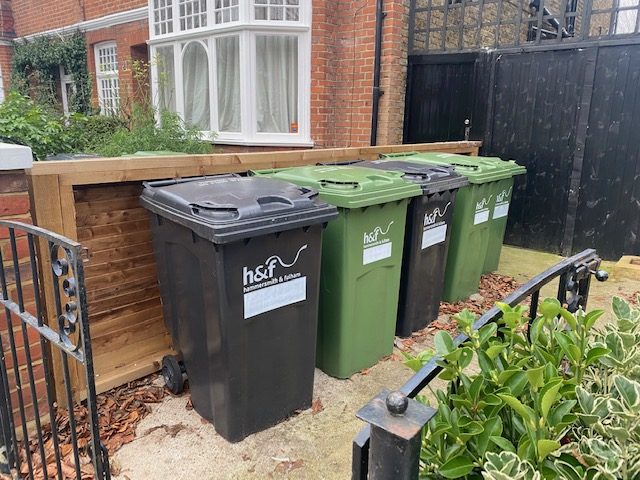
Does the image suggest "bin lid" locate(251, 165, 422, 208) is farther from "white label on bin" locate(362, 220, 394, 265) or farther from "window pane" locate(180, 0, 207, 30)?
"window pane" locate(180, 0, 207, 30)

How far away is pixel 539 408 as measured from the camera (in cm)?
123

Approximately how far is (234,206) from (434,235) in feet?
6.22

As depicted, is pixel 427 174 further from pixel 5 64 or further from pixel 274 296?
pixel 5 64

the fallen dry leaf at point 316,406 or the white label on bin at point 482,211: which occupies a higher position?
the white label on bin at point 482,211

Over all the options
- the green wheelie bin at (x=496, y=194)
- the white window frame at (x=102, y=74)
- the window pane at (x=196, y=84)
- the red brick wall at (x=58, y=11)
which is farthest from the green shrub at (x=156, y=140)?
the white window frame at (x=102, y=74)

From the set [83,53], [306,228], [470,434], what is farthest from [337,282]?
[83,53]

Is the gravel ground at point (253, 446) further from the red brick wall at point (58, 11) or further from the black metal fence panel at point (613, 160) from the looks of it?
the red brick wall at point (58, 11)

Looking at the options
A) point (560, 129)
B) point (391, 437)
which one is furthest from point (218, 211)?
point (560, 129)

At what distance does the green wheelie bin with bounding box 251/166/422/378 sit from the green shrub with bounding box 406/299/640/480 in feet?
4.49

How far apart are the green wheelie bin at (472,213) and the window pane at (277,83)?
3.09m

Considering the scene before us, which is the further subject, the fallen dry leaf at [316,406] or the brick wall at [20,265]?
the fallen dry leaf at [316,406]

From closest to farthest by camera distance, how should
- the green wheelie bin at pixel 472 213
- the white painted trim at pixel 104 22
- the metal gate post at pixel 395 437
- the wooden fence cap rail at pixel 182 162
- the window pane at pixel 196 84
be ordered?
the metal gate post at pixel 395 437
the wooden fence cap rail at pixel 182 162
the green wheelie bin at pixel 472 213
the window pane at pixel 196 84
the white painted trim at pixel 104 22

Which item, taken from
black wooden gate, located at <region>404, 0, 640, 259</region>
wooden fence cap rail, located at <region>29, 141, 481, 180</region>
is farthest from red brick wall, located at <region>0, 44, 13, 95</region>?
wooden fence cap rail, located at <region>29, 141, 481, 180</region>

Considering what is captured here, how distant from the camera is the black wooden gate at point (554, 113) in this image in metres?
5.37
